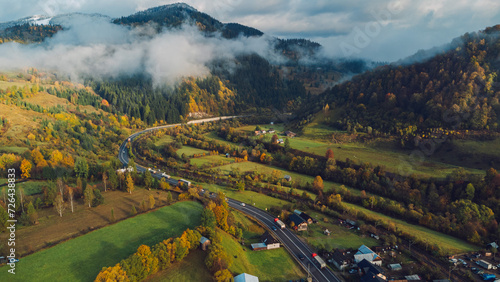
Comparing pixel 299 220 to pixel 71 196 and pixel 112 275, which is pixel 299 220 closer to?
pixel 112 275

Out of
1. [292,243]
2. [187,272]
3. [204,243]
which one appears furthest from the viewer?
[292,243]

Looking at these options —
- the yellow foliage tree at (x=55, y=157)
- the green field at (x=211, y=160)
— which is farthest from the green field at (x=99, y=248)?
the yellow foliage tree at (x=55, y=157)

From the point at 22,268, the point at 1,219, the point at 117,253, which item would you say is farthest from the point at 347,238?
the point at 1,219

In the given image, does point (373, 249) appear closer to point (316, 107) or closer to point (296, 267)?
point (296, 267)

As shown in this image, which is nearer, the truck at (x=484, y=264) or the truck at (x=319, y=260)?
the truck at (x=484, y=264)

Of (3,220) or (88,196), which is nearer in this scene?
(3,220)

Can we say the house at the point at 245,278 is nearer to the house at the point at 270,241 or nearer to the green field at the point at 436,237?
the house at the point at 270,241

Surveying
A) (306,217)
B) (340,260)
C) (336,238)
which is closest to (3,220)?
Result: (306,217)
